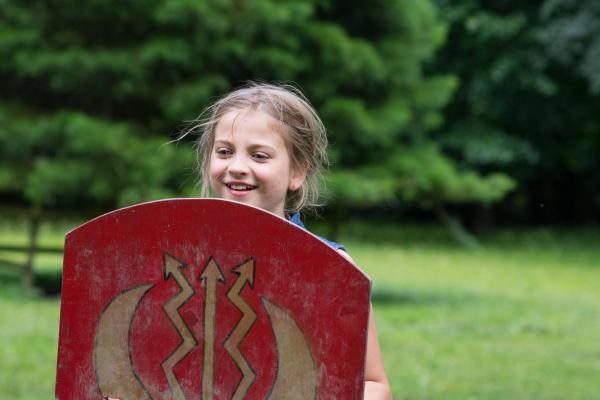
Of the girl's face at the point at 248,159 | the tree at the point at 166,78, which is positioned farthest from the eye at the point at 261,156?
the tree at the point at 166,78

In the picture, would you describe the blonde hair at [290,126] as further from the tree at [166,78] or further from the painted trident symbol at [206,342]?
the tree at [166,78]

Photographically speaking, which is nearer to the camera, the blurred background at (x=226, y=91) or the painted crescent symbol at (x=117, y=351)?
the painted crescent symbol at (x=117, y=351)

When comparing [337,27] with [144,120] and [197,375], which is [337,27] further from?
[197,375]

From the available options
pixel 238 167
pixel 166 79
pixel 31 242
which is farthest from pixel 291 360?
pixel 31 242

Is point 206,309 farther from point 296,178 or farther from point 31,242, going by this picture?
point 31,242

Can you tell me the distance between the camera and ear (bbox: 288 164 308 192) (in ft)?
8.28

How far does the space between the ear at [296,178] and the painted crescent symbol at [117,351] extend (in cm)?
57

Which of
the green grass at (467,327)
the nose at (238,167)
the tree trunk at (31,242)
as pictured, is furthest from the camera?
the tree trunk at (31,242)

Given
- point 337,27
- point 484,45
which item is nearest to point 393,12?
point 337,27

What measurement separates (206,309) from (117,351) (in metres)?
0.19

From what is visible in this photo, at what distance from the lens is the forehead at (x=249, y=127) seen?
2371 millimetres

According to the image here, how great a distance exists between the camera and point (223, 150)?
7.86 feet

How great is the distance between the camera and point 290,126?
2.44m

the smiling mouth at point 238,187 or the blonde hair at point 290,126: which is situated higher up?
the blonde hair at point 290,126
